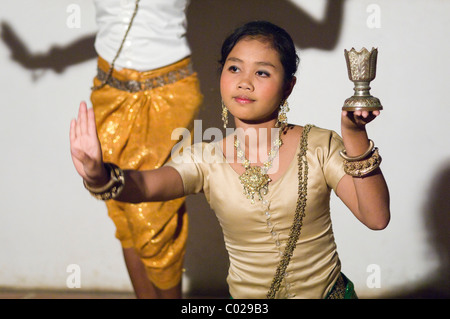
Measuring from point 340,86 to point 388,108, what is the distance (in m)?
0.29

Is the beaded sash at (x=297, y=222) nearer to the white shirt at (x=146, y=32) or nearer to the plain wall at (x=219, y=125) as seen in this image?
the white shirt at (x=146, y=32)

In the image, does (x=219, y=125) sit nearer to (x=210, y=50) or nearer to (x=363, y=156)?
(x=210, y=50)

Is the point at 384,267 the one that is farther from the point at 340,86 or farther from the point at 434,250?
the point at 340,86

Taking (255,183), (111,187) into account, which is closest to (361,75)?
(255,183)

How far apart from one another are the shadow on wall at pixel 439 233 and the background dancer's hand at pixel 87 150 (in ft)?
7.31

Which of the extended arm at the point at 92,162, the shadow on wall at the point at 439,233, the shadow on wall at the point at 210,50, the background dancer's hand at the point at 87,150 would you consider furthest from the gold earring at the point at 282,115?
the shadow on wall at the point at 439,233

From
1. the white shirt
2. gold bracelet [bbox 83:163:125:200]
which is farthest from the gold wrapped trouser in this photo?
gold bracelet [bbox 83:163:125:200]

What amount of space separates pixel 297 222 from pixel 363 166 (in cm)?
30

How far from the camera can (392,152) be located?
310 cm

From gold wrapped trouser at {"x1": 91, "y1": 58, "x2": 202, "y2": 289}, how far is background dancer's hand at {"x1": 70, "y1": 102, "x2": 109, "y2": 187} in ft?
2.44

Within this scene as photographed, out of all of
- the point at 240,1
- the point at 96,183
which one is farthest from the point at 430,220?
the point at 96,183

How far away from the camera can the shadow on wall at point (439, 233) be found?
3131 millimetres

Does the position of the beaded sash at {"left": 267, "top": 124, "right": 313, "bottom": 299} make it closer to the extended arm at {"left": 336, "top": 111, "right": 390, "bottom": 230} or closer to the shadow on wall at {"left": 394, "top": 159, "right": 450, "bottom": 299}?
the extended arm at {"left": 336, "top": 111, "right": 390, "bottom": 230}

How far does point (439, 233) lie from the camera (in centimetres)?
316
